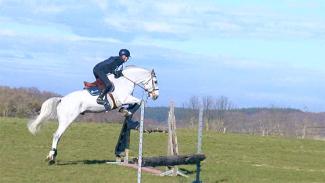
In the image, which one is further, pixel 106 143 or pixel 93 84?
pixel 106 143

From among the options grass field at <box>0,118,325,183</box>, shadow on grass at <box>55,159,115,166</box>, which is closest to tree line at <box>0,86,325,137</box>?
grass field at <box>0,118,325,183</box>

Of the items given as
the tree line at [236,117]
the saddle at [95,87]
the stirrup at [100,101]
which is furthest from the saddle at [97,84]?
the tree line at [236,117]

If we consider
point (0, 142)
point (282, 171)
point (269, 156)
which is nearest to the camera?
point (282, 171)

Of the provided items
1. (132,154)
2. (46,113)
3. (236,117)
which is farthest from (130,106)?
(236,117)

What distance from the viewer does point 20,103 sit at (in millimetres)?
46844

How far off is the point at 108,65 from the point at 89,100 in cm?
106

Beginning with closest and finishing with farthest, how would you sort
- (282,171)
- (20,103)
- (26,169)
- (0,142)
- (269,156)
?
(26,169)
(282,171)
(0,142)
(269,156)
(20,103)

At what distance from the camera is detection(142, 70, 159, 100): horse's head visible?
1539 cm

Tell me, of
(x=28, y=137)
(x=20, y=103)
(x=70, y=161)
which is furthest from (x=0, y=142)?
(x=20, y=103)

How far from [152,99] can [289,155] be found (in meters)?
10.4

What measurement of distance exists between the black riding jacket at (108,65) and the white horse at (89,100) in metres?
0.35

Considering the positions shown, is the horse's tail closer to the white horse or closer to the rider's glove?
the white horse

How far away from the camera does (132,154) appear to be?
63.2 ft

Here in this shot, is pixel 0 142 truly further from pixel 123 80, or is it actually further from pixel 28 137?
pixel 123 80
